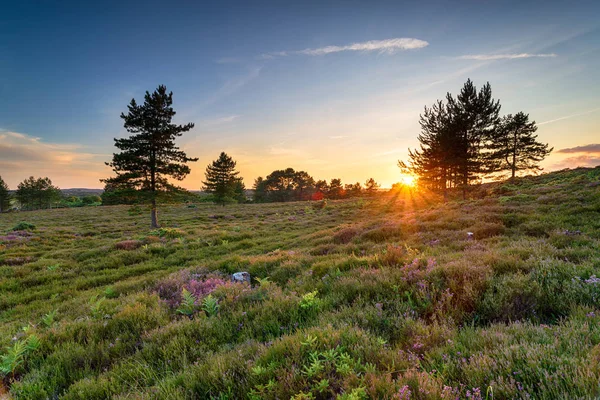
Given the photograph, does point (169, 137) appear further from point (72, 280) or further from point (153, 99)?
point (72, 280)

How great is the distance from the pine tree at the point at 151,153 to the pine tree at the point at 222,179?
2785cm

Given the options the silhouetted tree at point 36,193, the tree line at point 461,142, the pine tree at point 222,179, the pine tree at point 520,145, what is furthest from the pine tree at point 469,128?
the silhouetted tree at point 36,193

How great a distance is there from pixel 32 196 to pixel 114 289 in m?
110

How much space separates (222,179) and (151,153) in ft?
97.4

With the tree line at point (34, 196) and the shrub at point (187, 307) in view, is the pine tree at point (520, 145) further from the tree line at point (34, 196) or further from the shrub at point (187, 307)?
the tree line at point (34, 196)

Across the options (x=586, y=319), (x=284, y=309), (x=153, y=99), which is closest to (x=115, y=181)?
(x=153, y=99)

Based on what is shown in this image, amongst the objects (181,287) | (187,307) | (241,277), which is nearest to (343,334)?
(187,307)

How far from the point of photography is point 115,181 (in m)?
23.0

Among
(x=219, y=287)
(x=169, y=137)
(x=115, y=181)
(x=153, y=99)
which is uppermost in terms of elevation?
(x=153, y=99)

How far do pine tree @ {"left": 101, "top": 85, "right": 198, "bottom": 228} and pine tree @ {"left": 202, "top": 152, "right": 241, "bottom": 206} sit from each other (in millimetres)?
27848

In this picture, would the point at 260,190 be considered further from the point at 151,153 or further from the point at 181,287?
the point at 181,287

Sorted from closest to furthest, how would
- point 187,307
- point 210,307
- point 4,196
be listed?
point 210,307 < point 187,307 < point 4,196

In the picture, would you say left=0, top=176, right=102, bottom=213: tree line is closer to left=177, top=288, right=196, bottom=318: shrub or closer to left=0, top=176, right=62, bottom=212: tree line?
left=0, top=176, right=62, bottom=212: tree line

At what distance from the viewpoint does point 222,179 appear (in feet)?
178
